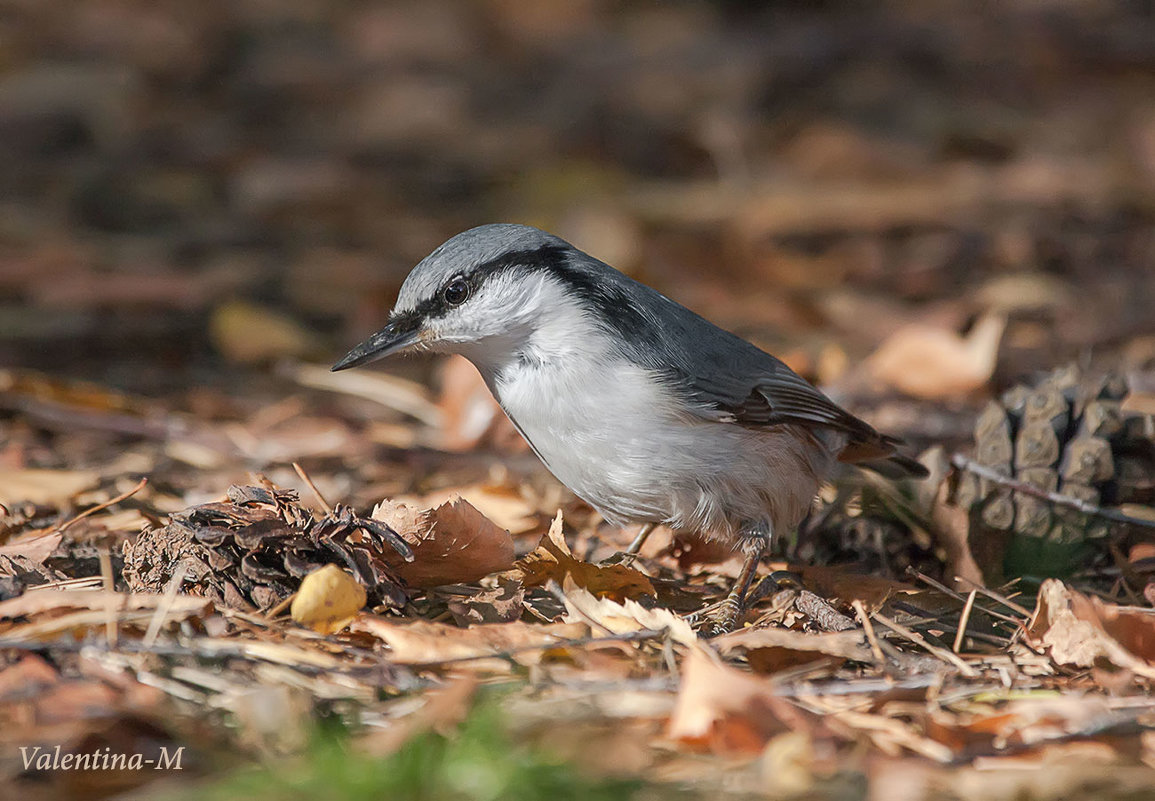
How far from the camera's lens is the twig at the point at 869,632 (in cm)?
226

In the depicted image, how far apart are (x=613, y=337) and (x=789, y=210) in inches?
134

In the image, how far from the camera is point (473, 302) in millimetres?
2783

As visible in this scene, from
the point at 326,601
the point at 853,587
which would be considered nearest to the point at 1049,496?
the point at 853,587

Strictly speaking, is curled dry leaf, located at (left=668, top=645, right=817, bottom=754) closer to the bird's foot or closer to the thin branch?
the thin branch

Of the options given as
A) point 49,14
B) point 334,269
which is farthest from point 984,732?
point 49,14

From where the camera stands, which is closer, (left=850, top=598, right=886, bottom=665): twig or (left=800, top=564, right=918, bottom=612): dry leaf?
(left=850, top=598, right=886, bottom=665): twig

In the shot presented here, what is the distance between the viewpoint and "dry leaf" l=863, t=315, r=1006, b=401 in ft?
12.9

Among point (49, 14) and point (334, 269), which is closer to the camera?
point (334, 269)

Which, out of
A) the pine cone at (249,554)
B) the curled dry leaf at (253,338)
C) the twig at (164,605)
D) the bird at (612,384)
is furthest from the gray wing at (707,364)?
the curled dry leaf at (253,338)

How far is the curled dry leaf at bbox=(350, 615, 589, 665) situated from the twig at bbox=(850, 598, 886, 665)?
0.55 m

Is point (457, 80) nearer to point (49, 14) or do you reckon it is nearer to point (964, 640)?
point (49, 14)

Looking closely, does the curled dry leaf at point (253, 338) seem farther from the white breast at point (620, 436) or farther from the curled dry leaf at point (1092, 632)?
the curled dry leaf at point (1092, 632)

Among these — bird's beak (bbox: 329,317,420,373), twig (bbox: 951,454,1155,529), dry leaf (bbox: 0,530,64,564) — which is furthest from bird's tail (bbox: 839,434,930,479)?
dry leaf (bbox: 0,530,64,564)

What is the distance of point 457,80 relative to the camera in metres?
7.34
